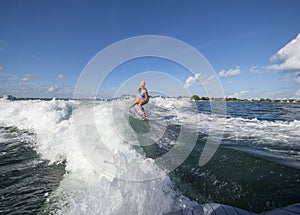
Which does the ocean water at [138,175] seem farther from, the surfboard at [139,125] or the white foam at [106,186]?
the surfboard at [139,125]

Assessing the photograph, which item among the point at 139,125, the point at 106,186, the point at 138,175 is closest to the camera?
the point at 106,186

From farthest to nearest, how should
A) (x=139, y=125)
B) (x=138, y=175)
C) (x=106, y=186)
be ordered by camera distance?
(x=139, y=125)
(x=138, y=175)
(x=106, y=186)

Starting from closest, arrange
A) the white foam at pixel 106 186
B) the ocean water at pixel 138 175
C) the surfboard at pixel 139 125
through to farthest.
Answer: the white foam at pixel 106 186, the ocean water at pixel 138 175, the surfboard at pixel 139 125

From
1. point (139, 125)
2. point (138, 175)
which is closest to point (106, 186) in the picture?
point (138, 175)

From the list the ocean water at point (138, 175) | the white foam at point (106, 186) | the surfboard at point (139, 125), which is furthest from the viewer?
the surfboard at point (139, 125)

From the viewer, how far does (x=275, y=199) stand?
2.89m

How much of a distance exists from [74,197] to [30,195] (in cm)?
92

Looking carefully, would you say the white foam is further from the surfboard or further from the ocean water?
the surfboard

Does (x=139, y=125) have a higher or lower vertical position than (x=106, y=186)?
higher

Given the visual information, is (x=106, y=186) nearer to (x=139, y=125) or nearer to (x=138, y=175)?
(x=138, y=175)

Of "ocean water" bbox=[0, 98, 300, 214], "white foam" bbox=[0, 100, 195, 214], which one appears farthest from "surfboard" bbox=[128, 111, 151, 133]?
"white foam" bbox=[0, 100, 195, 214]

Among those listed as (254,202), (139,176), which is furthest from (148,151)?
(254,202)

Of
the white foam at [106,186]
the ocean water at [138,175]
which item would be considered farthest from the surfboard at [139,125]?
the white foam at [106,186]

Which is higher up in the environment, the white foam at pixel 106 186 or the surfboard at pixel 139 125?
the surfboard at pixel 139 125
